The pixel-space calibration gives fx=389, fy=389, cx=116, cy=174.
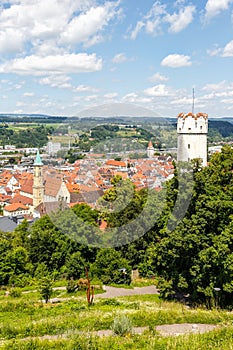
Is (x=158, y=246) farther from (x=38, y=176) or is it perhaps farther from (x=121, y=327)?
(x=38, y=176)

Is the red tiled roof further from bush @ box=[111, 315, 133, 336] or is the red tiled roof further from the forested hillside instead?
bush @ box=[111, 315, 133, 336]

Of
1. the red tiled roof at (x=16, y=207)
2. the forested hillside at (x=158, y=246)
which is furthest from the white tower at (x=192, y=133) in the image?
the red tiled roof at (x=16, y=207)

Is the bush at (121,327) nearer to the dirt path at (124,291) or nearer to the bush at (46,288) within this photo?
the bush at (46,288)

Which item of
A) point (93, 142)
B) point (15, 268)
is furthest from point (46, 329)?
point (15, 268)

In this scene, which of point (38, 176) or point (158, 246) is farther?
point (38, 176)

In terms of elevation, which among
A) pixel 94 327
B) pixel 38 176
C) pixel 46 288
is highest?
pixel 38 176

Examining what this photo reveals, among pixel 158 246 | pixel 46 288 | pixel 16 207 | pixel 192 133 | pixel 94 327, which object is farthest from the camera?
pixel 16 207

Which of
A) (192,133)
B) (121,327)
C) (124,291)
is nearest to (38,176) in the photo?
(192,133)
